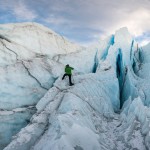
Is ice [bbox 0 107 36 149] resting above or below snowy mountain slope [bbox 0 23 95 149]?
below

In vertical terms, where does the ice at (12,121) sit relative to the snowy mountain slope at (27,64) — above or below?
below

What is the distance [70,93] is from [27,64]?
3.79 metres

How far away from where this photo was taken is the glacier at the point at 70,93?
9406 millimetres

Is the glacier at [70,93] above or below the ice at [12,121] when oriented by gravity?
above

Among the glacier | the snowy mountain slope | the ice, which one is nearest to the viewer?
the glacier

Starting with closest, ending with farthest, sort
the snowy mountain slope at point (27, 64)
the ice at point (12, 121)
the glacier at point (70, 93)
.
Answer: the glacier at point (70, 93)
the ice at point (12, 121)
the snowy mountain slope at point (27, 64)

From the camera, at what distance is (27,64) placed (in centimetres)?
1454

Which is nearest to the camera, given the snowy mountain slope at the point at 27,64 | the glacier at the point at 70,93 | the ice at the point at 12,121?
the glacier at the point at 70,93

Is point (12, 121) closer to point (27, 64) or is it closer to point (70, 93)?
point (70, 93)

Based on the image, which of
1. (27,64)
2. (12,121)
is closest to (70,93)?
(12,121)

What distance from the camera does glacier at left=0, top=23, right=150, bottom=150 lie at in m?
9.41

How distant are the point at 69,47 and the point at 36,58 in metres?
3.32

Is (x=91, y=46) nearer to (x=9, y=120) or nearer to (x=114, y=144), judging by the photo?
(x=9, y=120)

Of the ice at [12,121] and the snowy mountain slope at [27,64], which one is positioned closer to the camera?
the ice at [12,121]
